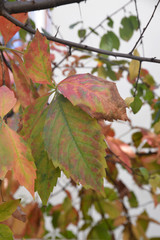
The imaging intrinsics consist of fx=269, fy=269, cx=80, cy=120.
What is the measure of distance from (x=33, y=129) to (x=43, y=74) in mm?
28

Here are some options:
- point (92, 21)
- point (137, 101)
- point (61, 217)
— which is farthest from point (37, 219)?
point (92, 21)

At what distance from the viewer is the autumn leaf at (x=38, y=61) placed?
0.14 meters

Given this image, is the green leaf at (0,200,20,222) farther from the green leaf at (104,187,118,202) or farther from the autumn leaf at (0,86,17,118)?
the green leaf at (104,187,118,202)

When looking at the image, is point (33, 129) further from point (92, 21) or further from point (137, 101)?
point (92, 21)

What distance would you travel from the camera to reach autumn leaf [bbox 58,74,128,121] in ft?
0.40

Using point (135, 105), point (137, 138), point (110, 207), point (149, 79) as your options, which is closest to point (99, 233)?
point (110, 207)

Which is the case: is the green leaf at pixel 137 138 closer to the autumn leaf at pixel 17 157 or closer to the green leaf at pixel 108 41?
the green leaf at pixel 108 41

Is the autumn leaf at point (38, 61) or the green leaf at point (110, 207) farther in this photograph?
the green leaf at point (110, 207)

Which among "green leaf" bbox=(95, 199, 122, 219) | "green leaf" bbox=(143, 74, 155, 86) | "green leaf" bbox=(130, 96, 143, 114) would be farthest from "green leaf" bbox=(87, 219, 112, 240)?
"green leaf" bbox=(130, 96, 143, 114)

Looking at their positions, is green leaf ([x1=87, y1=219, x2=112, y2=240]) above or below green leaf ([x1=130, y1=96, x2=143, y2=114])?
below

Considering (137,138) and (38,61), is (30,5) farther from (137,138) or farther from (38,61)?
(137,138)

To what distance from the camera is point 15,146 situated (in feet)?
0.40

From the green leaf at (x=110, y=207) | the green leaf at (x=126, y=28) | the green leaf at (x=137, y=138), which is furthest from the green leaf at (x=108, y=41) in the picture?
the green leaf at (x=110, y=207)

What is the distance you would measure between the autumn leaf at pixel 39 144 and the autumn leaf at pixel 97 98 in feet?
0.06
